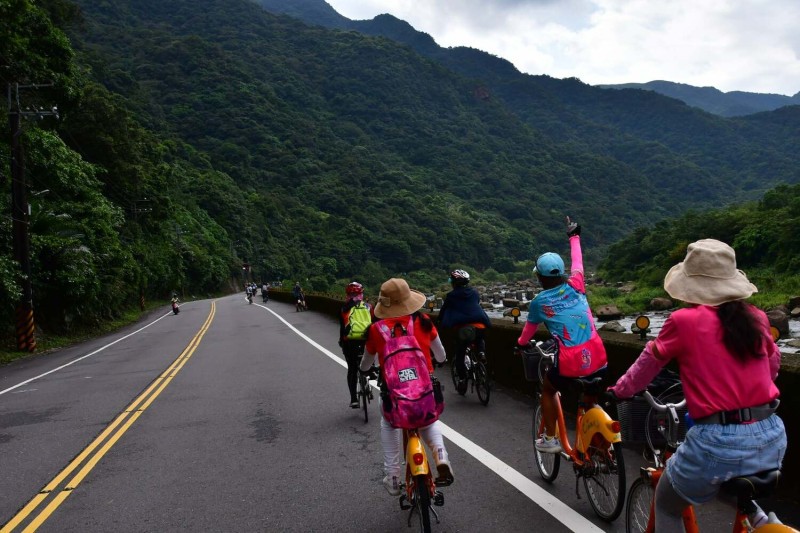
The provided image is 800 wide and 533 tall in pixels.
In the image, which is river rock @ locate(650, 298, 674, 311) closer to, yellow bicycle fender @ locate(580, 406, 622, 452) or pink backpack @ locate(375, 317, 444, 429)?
yellow bicycle fender @ locate(580, 406, 622, 452)

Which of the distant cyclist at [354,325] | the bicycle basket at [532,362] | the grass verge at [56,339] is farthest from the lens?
the grass verge at [56,339]

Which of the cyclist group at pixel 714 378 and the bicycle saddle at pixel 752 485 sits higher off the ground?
the cyclist group at pixel 714 378

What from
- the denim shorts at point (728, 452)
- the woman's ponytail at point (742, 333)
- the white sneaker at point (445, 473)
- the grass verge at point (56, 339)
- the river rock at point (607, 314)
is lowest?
the river rock at point (607, 314)

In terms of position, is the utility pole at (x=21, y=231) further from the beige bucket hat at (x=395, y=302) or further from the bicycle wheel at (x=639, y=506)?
the bicycle wheel at (x=639, y=506)

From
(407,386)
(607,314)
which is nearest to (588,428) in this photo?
(407,386)

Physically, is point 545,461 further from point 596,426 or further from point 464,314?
point 464,314

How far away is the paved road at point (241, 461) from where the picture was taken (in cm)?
434

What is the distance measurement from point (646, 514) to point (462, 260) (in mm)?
115514

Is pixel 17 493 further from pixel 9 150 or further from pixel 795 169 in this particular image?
pixel 795 169

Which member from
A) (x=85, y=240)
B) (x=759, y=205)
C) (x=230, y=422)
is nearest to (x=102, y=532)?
(x=230, y=422)

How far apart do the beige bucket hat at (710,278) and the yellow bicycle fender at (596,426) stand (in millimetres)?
1277

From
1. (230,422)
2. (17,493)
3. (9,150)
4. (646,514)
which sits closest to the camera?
(646,514)

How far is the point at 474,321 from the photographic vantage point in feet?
26.2

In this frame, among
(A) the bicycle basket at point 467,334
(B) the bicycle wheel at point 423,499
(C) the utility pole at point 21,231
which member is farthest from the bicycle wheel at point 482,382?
(C) the utility pole at point 21,231
